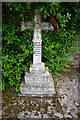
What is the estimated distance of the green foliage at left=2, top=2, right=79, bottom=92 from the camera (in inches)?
95.7

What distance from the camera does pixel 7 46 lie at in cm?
290

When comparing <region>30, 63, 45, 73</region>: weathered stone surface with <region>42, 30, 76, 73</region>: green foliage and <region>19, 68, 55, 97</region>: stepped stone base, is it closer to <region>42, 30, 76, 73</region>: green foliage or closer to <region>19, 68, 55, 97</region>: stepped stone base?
<region>19, 68, 55, 97</region>: stepped stone base

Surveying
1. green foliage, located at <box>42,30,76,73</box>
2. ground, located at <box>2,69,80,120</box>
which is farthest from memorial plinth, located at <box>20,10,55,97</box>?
green foliage, located at <box>42,30,76,73</box>

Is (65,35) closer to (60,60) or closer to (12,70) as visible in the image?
(60,60)

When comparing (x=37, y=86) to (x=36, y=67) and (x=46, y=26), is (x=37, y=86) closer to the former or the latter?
(x=36, y=67)

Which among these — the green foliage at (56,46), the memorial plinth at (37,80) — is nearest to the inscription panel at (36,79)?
the memorial plinth at (37,80)

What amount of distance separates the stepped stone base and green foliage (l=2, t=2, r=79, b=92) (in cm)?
19

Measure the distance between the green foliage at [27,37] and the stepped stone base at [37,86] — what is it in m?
0.19

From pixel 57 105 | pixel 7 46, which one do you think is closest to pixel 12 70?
pixel 7 46

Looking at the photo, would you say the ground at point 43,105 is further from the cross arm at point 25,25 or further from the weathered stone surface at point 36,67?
the cross arm at point 25,25

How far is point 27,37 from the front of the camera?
116 inches

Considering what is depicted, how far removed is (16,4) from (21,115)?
2096 millimetres

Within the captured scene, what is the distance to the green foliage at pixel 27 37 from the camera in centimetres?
243

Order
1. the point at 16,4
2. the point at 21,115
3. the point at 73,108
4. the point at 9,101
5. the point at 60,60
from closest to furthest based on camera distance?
the point at 16,4
the point at 21,115
the point at 73,108
the point at 9,101
the point at 60,60
